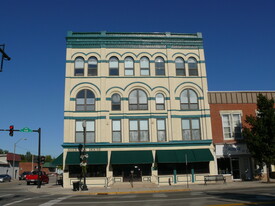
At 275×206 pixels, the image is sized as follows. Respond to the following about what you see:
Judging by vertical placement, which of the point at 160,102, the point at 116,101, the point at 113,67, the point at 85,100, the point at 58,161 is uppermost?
the point at 113,67

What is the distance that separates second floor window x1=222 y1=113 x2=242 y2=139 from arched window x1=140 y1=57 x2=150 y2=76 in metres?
9.67

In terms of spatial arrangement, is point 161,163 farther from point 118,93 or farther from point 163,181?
point 118,93

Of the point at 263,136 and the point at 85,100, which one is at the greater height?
the point at 85,100

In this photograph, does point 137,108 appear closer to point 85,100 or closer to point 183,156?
point 85,100

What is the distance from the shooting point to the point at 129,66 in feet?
103

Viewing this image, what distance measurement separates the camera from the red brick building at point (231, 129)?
2970 cm

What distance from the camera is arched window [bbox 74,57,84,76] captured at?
101 feet

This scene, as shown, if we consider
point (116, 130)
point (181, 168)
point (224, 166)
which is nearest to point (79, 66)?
point (116, 130)

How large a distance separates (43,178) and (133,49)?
68.6ft

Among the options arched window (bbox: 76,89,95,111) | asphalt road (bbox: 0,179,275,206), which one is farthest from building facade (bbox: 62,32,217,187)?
asphalt road (bbox: 0,179,275,206)

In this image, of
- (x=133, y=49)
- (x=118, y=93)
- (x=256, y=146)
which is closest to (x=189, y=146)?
(x=256, y=146)

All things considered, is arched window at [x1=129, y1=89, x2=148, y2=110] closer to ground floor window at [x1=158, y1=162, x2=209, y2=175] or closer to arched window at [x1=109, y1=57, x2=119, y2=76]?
arched window at [x1=109, y1=57, x2=119, y2=76]

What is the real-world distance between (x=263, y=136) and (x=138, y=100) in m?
12.8

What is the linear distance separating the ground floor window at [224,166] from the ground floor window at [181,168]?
62.4 inches
